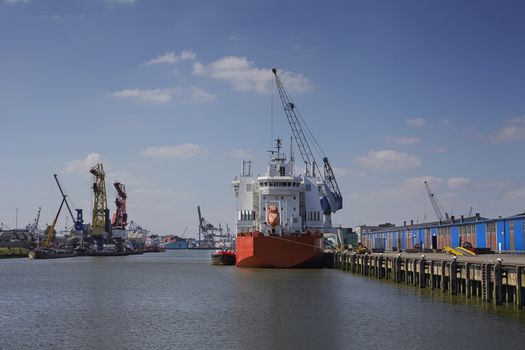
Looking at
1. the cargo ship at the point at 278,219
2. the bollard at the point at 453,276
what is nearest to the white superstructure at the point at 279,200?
the cargo ship at the point at 278,219

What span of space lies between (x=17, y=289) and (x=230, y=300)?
25027 mm

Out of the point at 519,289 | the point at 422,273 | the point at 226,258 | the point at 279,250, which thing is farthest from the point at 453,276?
the point at 226,258

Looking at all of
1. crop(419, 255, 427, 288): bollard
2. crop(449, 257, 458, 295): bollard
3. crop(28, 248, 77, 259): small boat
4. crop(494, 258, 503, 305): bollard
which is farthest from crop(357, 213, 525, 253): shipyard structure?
crop(28, 248, 77, 259): small boat

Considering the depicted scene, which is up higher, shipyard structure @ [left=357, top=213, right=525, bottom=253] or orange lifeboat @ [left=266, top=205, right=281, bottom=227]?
orange lifeboat @ [left=266, top=205, right=281, bottom=227]

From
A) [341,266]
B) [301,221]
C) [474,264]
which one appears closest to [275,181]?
[301,221]

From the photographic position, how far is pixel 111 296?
52.1 meters

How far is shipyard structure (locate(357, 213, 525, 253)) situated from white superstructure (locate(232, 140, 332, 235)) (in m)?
14.8

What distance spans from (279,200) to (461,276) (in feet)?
146

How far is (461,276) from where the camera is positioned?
42.9 m

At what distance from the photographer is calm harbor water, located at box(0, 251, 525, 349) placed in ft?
98.9

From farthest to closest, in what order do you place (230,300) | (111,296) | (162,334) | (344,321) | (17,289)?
(17,289) → (111,296) → (230,300) → (344,321) → (162,334)

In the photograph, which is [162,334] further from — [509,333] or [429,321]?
[509,333]

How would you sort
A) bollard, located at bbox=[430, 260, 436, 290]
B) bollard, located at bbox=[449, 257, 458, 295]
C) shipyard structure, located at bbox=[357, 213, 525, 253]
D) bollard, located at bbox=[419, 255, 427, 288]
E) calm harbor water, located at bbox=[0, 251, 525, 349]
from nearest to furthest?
calm harbor water, located at bbox=[0, 251, 525, 349] < bollard, located at bbox=[449, 257, 458, 295] < bollard, located at bbox=[430, 260, 436, 290] < bollard, located at bbox=[419, 255, 427, 288] < shipyard structure, located at bbox=[357, 213, 525, 253]

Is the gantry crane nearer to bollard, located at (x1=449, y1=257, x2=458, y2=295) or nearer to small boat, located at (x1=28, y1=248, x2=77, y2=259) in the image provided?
small boat, located at (x1=28, y1=248, x2=77, y2=259)
